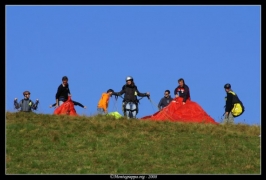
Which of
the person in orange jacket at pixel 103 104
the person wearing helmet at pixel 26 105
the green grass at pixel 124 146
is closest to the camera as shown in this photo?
the green grass at pixel 124 146

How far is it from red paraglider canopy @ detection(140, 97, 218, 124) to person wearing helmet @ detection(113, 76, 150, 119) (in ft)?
3.69

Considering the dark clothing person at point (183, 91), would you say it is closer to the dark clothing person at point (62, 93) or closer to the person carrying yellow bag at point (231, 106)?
the person carrying yellow bag at point (231, 106)

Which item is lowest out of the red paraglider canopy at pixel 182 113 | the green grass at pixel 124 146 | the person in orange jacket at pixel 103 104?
the green grass at pixel 124 146

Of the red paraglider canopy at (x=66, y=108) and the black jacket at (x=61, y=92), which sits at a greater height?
the black jacket at (x=61, y=92)

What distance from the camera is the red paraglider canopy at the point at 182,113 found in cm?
3522

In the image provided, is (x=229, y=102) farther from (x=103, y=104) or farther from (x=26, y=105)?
(x=26, y=105)

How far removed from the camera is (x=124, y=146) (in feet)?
94.6

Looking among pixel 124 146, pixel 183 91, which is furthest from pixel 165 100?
pixel 124 146

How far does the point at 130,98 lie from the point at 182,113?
8.73 feet

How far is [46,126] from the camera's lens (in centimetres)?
3148

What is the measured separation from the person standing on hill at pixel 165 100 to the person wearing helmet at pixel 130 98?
2312 mm

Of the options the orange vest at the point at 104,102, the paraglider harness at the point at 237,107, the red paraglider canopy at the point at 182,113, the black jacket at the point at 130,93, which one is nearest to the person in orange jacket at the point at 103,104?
the orange vest at the point at 104,102

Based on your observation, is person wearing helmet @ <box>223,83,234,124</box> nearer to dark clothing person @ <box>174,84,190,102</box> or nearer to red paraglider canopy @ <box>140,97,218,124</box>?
red paraglider canopy @ <box>140,97,218,124</box>
